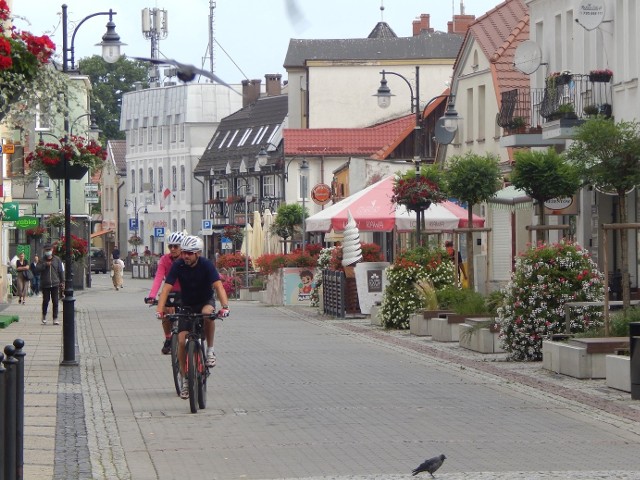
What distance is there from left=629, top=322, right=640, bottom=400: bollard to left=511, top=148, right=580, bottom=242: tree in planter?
988cm

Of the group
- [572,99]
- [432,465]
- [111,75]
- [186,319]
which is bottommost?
[432,465]

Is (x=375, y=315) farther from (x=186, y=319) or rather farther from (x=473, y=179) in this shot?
(x=186, y=319)

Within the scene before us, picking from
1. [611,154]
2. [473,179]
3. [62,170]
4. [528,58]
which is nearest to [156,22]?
[62,170]

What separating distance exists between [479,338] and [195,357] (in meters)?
8.37

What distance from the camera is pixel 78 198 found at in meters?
81.9

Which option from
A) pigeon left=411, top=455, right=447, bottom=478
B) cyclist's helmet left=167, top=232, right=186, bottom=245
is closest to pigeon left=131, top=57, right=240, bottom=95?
pigeon left=411, top=455, right=447, bottom=478

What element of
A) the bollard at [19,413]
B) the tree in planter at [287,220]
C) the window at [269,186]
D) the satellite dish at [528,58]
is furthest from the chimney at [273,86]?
the bollard at [19,413]

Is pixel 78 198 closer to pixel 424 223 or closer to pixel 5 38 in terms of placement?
pixel 424 223

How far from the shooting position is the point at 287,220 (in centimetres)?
5769

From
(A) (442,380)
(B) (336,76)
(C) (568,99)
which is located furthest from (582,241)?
(B) (336,76)

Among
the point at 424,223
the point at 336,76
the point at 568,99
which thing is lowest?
the point at 424,223

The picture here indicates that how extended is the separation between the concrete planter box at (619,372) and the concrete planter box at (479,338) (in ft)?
17.1

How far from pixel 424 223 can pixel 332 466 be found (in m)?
21.7

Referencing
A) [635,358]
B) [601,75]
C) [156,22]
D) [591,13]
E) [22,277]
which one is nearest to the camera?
[156,22]
